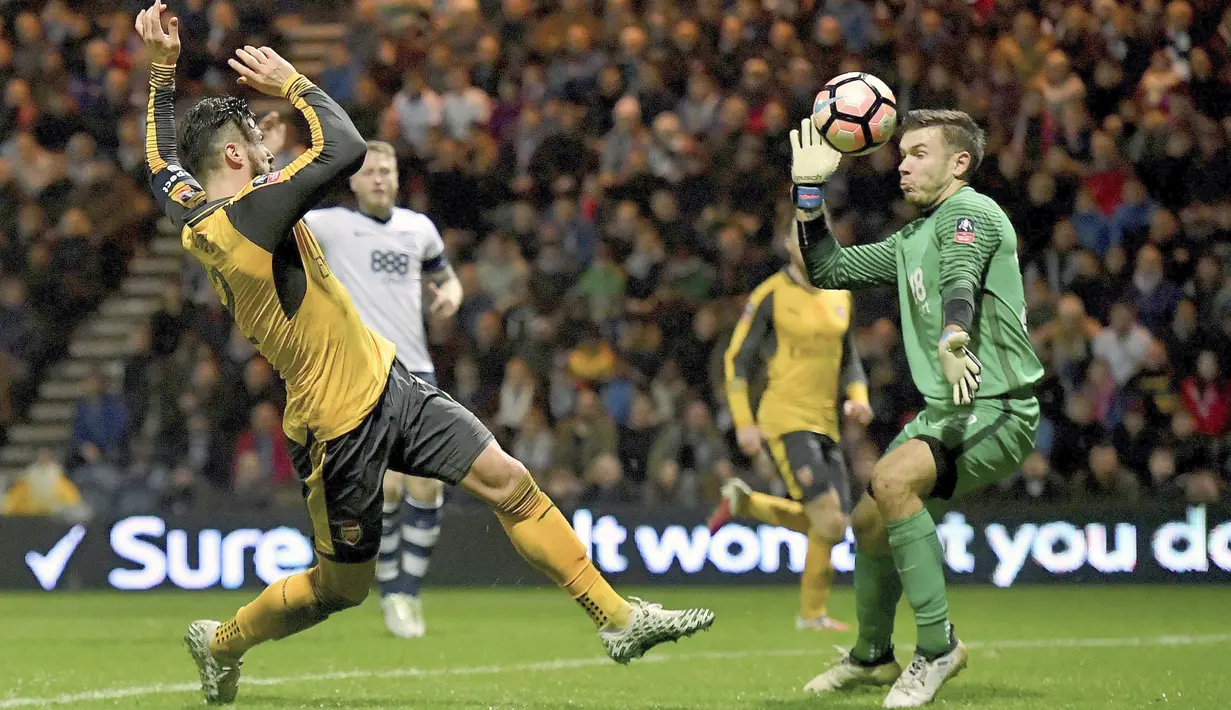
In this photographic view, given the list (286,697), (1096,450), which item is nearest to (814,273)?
(286,697)

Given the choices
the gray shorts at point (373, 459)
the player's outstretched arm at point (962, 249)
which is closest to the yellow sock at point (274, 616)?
the gray shorts at point (373, 459)

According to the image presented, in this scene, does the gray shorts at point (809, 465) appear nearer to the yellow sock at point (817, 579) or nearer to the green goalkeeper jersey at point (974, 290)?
the yellow sock at point (817, 579)

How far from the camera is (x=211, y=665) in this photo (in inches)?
257

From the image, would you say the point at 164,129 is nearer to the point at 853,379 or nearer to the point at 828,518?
the point at 828,518

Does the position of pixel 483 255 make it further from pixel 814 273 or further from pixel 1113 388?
pixel 814 273

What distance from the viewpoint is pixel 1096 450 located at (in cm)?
1394

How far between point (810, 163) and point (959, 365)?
102cm

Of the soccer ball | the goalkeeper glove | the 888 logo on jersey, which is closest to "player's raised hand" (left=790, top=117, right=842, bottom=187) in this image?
the goalkeeper glove

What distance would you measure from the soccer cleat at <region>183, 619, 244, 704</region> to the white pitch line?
57 cm

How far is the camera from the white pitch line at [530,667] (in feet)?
22.9

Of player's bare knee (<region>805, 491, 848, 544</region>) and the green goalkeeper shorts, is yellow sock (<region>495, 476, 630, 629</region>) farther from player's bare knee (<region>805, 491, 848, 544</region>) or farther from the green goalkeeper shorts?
player's bare knee (<region>805, 491, 848, 544</region>)

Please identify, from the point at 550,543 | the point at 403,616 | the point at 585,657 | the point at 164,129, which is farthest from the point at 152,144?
the point at 403,616

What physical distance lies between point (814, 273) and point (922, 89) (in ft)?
29.7

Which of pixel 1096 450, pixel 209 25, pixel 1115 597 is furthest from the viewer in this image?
pixel 209 25
